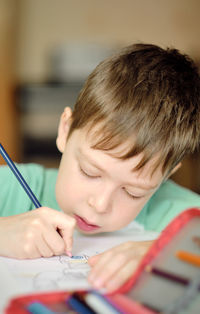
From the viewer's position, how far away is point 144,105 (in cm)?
64

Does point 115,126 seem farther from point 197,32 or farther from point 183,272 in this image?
point 197,32

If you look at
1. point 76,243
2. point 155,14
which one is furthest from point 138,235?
point 155,14

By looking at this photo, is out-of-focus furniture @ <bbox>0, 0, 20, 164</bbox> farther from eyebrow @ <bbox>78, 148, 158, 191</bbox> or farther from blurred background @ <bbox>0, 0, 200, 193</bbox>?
eyebrow @ <bbox>78, 148, 158, 191</bbox>

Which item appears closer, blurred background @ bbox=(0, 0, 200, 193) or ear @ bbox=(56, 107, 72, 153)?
ear @ bbox=(56, 107, 72, 153)

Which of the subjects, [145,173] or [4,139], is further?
[4,139]

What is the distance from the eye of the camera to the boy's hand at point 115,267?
40cm

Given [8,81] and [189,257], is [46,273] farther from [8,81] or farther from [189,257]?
[8,81]

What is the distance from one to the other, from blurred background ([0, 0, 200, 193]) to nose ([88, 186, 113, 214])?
1.89 metres

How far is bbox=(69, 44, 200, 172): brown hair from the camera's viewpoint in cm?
62

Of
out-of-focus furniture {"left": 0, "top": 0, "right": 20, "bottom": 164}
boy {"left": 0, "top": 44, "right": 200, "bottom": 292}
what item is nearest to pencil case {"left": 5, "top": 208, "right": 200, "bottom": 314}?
boy {"left": 0, "top": 44, "right": 200, "bottom": 292}

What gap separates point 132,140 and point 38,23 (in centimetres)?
234

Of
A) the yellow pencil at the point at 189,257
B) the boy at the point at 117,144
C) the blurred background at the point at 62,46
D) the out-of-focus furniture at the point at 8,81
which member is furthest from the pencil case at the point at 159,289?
the blurred background at the point at 62,46

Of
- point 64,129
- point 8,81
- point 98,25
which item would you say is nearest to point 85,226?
point 64,129

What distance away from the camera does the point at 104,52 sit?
9.04 ft
